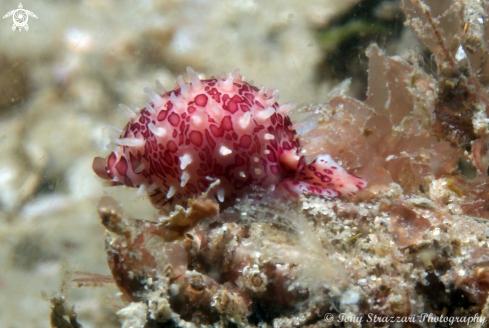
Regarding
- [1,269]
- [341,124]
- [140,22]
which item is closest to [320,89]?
[341,124]

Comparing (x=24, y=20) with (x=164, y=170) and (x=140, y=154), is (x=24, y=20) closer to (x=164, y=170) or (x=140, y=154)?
(x=140, y=154)

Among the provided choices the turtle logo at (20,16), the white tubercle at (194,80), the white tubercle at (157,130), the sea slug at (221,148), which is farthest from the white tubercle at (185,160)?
the turtle logo at (20,16)

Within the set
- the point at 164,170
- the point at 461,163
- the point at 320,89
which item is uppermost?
the point at 320,89

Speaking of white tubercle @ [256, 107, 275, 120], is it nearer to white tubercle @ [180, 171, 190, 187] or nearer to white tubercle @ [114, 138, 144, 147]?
white tubercle @ [180, 171, 190, 187]

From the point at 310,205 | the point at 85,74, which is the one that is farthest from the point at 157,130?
the point at 85,74

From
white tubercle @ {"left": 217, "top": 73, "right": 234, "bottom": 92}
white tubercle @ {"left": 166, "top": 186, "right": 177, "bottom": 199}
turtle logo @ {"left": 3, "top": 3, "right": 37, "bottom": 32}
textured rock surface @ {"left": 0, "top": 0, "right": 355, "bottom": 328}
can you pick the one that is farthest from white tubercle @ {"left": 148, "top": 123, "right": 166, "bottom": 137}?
turtle logo @ {"left": 3, "top": 3, "right": 37, "bottom": 32}

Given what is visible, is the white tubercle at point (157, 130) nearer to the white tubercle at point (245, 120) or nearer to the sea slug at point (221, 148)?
the sea slug at point (221, 148)
